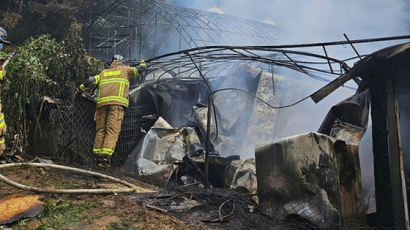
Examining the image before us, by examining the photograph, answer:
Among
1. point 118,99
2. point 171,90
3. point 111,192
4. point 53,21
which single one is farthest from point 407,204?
point 53,21

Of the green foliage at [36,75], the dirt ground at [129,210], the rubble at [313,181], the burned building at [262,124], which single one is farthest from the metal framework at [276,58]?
the dirt ground at [129,210]

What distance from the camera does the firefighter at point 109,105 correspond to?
5926 millimetres

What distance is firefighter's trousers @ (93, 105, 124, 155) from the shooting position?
231 inches

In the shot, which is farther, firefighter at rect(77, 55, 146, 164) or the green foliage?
the green foliage

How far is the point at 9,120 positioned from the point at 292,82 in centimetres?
651

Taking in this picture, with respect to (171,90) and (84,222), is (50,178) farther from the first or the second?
(171,90)

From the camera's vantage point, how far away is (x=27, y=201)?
3193 mm

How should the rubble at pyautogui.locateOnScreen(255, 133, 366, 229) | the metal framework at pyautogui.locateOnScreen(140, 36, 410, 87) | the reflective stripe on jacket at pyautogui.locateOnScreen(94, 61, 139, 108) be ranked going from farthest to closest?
the reflective stripe on jacket at pyautogui.locateOnScreen(94, 61, 139, 108) → the metal framework at pyautogui.locateOnScreen(140, 36, 410, 87) → the rubble at pyautogui.locateOnScreen(255, 133, 366, 229)

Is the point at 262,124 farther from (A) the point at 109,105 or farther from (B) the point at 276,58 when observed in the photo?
(A) the point at 109,105

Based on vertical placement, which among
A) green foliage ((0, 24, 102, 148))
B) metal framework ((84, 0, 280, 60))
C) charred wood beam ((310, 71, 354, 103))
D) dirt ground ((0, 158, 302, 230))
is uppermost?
metal framework ((84, 0, 280, 60))

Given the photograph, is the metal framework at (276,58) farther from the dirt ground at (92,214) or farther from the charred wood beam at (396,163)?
the dirt ground at (92,214)

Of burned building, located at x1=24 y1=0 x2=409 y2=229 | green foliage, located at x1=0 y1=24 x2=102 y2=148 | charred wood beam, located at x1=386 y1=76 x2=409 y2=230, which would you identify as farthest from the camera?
green foliage, located at x1=0 y1=24 x2=102 y2=148

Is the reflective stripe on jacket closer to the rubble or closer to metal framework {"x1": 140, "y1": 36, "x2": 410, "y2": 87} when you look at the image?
metal framework {"x1": 140, "y1": 36, "x2": 410, "y2": 87}

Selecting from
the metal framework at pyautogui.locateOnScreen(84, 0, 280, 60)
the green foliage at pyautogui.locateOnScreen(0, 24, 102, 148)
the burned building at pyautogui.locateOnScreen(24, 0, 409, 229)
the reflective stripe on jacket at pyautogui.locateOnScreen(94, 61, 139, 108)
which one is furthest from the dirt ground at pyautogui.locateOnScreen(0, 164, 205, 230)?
the metal framework at pyautogui.locateOnScreen(84, 0, 280, 60)
